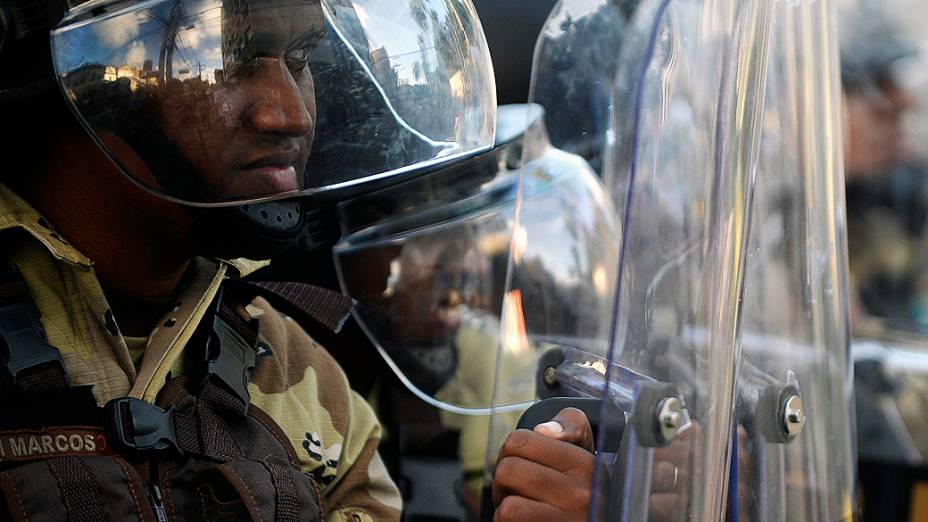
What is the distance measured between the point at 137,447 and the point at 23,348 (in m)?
0.16

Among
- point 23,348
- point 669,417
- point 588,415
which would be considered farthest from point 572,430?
point 23,348

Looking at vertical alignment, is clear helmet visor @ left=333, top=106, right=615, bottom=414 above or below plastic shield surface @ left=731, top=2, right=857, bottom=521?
below

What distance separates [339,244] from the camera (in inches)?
103

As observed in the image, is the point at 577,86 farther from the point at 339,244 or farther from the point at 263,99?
the point at 339,244

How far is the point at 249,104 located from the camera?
1.32 m

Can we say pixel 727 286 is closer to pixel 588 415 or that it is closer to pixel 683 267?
pixel 683 267

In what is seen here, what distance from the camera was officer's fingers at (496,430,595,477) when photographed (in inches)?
45.3

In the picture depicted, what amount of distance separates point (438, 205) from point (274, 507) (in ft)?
4.58

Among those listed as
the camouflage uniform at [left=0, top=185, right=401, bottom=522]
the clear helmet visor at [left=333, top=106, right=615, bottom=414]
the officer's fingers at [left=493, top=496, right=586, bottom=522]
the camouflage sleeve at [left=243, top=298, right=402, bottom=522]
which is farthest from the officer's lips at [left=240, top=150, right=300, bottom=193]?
the clear helmet visor at [left=333, top=106, right=615, bottom=414]

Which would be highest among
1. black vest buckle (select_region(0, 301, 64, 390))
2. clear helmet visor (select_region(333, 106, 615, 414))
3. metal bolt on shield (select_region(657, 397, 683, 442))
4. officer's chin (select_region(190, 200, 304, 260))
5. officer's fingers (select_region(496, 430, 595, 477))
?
officer's chin (select_region(190, 200, 304, 260))

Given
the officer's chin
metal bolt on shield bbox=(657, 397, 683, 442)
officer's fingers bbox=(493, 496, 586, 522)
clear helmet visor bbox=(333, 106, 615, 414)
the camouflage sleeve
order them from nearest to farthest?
metal bolt on shield bbox=(657, 397, 683, 442), officer's fingers bbox=(493, 496, 586, 522), the officer's chin, the camouflage sleeve, clear helmet visor bbox=(333, 106, 615, 414)

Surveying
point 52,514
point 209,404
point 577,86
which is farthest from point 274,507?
point 577,86

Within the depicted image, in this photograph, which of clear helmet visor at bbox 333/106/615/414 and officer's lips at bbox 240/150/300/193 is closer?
officer's lips at bbox 240/150/300/193

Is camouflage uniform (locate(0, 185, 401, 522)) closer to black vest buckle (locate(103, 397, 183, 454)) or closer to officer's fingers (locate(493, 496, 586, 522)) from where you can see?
black vest buckle (locate(103, 397, 183, 454))
